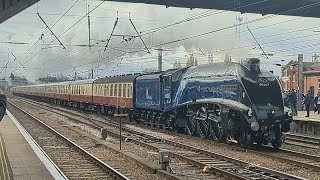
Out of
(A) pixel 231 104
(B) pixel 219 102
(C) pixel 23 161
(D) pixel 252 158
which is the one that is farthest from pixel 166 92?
(C) pixel 23 161

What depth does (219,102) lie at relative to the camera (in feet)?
54.7

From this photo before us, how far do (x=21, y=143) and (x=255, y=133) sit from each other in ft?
26.2

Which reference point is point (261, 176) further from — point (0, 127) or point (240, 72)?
point (0, 127)

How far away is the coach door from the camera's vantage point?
2211cm

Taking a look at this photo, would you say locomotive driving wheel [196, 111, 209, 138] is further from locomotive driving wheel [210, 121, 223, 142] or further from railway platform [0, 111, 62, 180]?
railway platform [0, 111, 62, 180]

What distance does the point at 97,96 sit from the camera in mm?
36531

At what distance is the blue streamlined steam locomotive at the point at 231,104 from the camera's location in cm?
1552

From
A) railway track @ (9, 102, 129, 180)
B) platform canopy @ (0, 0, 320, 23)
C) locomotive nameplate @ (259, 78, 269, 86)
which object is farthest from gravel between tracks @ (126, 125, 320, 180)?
platform canopy @ (0, 0, 320, 23)

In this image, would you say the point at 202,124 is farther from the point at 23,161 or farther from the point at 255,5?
the point at 255,5

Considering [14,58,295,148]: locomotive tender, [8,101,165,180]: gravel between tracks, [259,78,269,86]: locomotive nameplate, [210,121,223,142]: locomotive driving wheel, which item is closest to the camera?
[8,101,165,180]: gravel between tracks

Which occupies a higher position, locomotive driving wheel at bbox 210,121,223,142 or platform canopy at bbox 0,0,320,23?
platform canopy at bbox 0,0,320,23

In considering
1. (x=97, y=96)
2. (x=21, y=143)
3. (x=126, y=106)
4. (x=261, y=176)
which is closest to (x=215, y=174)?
(x=261, y=176)

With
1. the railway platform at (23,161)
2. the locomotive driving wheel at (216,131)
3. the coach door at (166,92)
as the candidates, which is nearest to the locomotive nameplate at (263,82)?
the locomotive driving wheel at (216,131)

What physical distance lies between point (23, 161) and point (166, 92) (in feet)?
36.7
